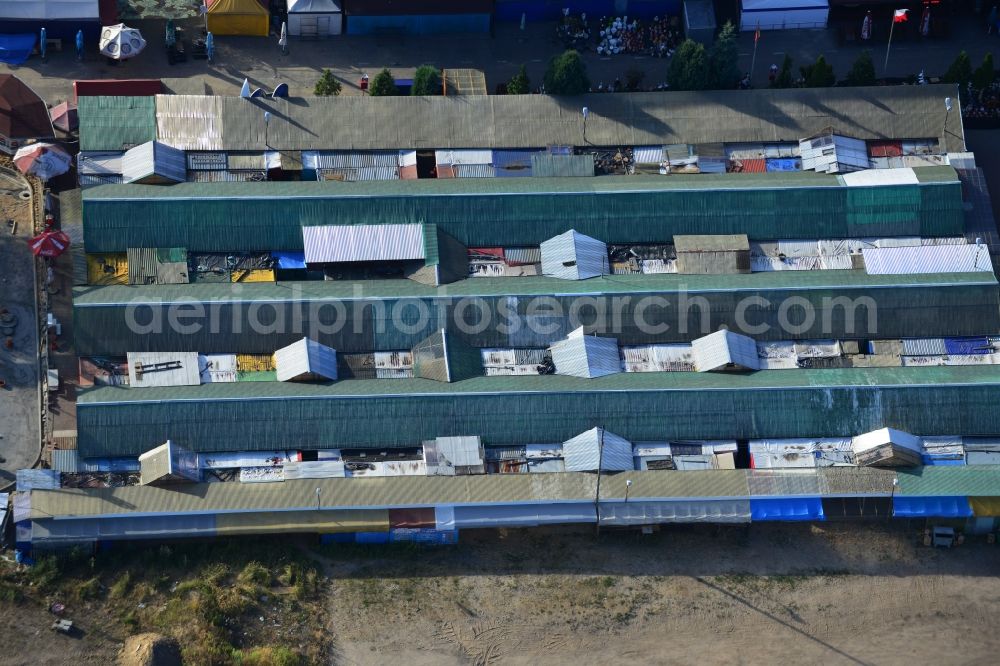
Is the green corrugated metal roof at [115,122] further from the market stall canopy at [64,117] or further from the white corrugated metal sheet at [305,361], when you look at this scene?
the white corrugated metal sheet at [305,361]

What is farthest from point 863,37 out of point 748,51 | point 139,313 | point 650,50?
point 139,313

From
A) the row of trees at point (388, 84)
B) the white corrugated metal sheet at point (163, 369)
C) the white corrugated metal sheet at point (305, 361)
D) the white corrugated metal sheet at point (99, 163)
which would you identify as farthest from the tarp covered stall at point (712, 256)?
the white corrugated metal sheet at point (99, 163)

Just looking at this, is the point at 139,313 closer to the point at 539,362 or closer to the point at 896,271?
the point at 539,362

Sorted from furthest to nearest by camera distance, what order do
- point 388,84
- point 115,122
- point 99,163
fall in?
point 388,84 < point 115,122 < point 99,163

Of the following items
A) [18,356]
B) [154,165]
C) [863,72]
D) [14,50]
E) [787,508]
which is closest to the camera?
[787,508]

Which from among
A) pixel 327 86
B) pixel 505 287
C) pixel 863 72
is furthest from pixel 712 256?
pixel 327 86

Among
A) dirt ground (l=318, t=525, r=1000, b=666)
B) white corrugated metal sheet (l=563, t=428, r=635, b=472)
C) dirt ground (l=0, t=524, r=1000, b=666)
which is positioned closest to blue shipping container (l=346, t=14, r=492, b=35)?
white corrugated metal sheet (l=563, t=428, r=635, b=472)

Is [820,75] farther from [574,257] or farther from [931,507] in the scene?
[931,507]
